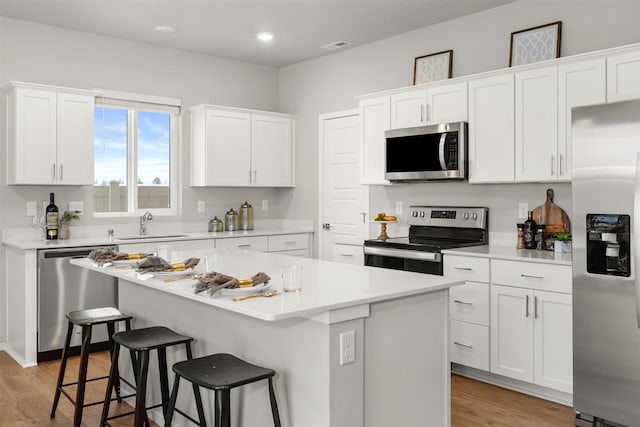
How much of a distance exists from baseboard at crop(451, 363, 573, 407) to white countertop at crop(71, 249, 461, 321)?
1430 mm

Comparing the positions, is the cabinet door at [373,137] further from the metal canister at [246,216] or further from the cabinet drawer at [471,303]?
the metal canister at [246,216]

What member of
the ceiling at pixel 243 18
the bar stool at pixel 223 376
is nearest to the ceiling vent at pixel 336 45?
the ceiling at pixel 243 18

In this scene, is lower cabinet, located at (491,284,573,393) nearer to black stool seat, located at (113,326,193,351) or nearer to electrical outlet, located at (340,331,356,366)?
electrical outlet, located at (340,331,356,366)

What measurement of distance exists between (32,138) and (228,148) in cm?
185

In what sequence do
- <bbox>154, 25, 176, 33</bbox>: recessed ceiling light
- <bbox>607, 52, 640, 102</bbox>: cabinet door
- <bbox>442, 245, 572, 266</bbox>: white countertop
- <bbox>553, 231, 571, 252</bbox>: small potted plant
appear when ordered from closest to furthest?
<bbox>607, 52, 640, 102</bbox>: cabinet door → <bbox>442, 245, 572, 266</bbox>: white countertop → <bbox>553, 231, 571, 252</bbox>: small potted plant → <bbox>154, 25, 176, 33</bbox>: recessed ceiling light

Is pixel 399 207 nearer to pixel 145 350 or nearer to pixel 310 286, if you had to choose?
pixel 310 286

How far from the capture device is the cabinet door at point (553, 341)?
3.22m

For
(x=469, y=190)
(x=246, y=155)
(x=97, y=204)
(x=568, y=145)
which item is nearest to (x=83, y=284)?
(x=97, y=204)

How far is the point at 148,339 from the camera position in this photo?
2.56m

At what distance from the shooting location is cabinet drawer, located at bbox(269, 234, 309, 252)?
562cm

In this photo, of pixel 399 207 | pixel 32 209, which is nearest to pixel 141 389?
pixel 32 209

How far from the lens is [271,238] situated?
18.4 ft

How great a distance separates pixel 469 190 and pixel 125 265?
8.98 ft

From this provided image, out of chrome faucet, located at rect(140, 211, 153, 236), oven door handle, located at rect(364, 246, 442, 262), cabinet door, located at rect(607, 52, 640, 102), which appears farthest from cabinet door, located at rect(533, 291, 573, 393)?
chrome faucet, located at rect(140, 211, 153, 236)
